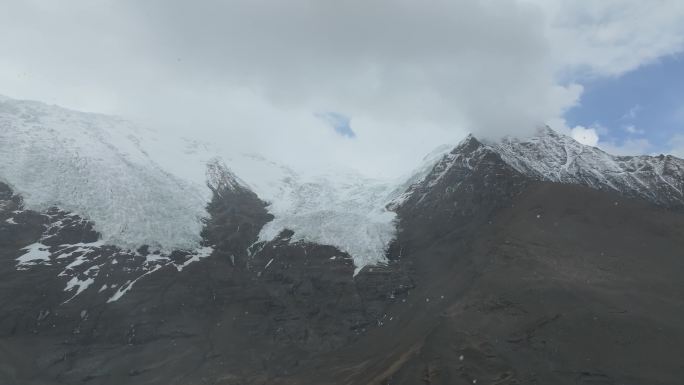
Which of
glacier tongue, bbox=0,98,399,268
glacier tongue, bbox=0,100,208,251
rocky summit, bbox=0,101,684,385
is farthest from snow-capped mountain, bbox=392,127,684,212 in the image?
glacier tongue, bbox=0,100,208,251

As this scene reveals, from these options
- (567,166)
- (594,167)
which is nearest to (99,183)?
(567,166)

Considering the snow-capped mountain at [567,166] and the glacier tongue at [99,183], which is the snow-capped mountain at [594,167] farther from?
the glacier tongue at [99,183]

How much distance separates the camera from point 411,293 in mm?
129500

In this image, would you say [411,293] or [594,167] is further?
[594,167]

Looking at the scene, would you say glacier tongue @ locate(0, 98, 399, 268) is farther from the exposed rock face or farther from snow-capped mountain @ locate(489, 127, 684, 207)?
snow-capped mountain @ locate(489, 127, 684, 207)

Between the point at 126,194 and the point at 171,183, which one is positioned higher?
the point at 171,183

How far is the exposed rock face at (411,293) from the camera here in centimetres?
8912

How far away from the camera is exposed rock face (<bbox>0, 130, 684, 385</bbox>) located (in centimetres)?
8912

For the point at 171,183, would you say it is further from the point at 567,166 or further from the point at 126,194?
the point at 567,166

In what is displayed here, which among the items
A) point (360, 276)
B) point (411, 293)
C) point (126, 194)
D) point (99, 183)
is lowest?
point (411, 293)

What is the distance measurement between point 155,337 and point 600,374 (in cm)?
8989

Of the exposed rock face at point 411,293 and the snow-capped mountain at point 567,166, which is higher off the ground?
the snow-capped mountain at point 567,166

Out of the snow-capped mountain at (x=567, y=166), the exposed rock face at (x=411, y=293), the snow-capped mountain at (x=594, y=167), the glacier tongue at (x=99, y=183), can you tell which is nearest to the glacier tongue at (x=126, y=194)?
the glacier tongue at (x=99, y=183)

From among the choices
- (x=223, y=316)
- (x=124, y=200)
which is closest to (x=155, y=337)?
(x=223, y=316)
